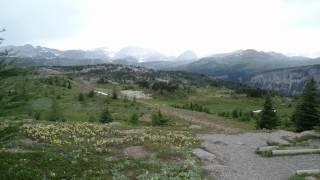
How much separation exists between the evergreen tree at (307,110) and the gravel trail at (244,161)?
12652mm

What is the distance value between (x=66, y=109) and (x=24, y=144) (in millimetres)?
99163

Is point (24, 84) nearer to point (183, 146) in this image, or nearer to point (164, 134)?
point (183, 146)

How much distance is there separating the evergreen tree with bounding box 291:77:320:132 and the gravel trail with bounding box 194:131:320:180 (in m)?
12.7

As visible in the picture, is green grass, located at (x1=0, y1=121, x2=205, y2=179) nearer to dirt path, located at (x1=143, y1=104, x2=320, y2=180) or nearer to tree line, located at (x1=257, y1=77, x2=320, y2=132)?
dirt path, located at (x1=143, y1=104, x2=320, y2=180)

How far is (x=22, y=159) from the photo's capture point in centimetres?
3459

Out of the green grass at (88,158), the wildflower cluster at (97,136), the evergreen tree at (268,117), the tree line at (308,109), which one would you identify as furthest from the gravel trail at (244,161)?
the evergreen tree at (268,117)

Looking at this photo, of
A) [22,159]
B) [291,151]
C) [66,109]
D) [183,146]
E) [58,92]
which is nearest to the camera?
[22,159]

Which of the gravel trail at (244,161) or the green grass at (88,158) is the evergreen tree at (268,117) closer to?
the gravel trail at (244,161)

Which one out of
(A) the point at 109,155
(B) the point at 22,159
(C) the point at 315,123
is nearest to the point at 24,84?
(B) the point at 22,159

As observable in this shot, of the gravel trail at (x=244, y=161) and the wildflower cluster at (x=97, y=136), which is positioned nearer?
the gravel trail at (x=244, y=161)

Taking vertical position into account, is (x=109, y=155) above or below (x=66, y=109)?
above

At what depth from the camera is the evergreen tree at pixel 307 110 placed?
63688 mm

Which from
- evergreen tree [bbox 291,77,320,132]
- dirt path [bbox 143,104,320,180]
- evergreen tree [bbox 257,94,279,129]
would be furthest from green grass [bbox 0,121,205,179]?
evergreen tree [bbox 257,94,279,129]

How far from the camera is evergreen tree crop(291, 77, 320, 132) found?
6369cm
